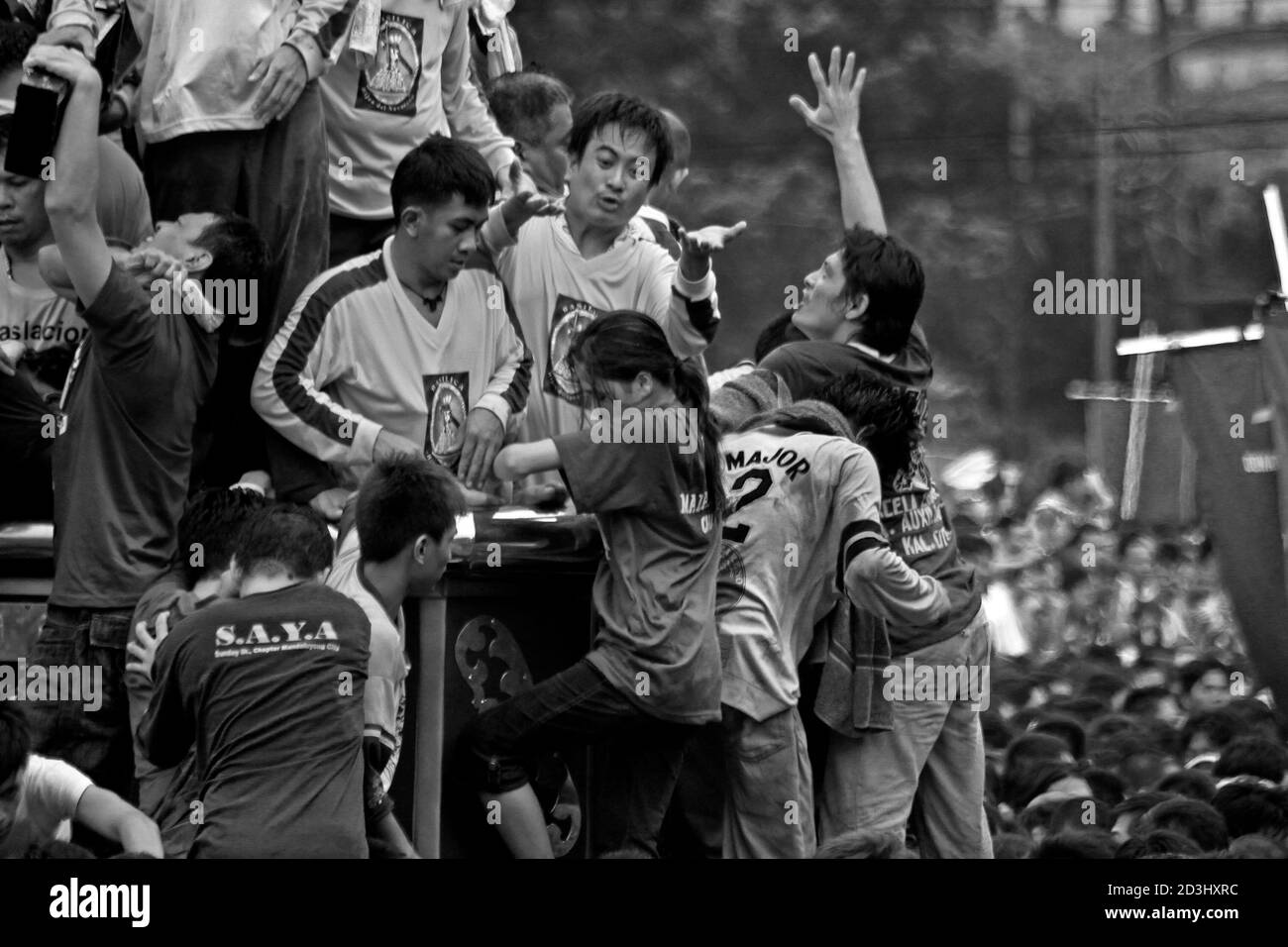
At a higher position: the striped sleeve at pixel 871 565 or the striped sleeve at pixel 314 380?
the striped sleeve at pixel 314 380

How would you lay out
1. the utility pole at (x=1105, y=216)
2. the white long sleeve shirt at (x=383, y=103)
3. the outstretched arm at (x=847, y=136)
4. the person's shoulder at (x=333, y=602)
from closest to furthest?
1. the person's shoulder at (x=333, y=602)
2. the white long sleeve shirt at (x=383, y=103)
3. the outstretched arm at (x=847, y=136)
4. the utility pole at (x=1105, y=216)

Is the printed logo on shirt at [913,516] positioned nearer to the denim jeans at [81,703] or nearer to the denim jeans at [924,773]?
the denim jeans at [924,773]

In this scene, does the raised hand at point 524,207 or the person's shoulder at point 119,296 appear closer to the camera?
the person's shoulder at point 119,296

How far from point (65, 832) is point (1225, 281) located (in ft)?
49.7

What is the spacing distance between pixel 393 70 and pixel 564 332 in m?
0.98

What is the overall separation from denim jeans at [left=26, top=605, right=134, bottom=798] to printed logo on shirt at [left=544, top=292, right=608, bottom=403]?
58.6 inches

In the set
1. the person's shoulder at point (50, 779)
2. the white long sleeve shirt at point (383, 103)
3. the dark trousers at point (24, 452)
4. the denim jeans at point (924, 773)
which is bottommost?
the denim jeans at point (924, 773)

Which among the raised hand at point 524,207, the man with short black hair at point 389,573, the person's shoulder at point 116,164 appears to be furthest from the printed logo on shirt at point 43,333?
the man with short black hair at point 389,573

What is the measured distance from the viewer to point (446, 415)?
6.26 meters

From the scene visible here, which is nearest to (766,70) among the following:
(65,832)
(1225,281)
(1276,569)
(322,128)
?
(1225,281)

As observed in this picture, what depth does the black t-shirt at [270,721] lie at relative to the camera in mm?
4914

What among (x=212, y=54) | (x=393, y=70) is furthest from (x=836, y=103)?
(x=212, y=54)

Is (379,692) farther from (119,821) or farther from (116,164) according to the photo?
(116,164)

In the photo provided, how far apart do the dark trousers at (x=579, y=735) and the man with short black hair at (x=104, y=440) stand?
0.86 metres
